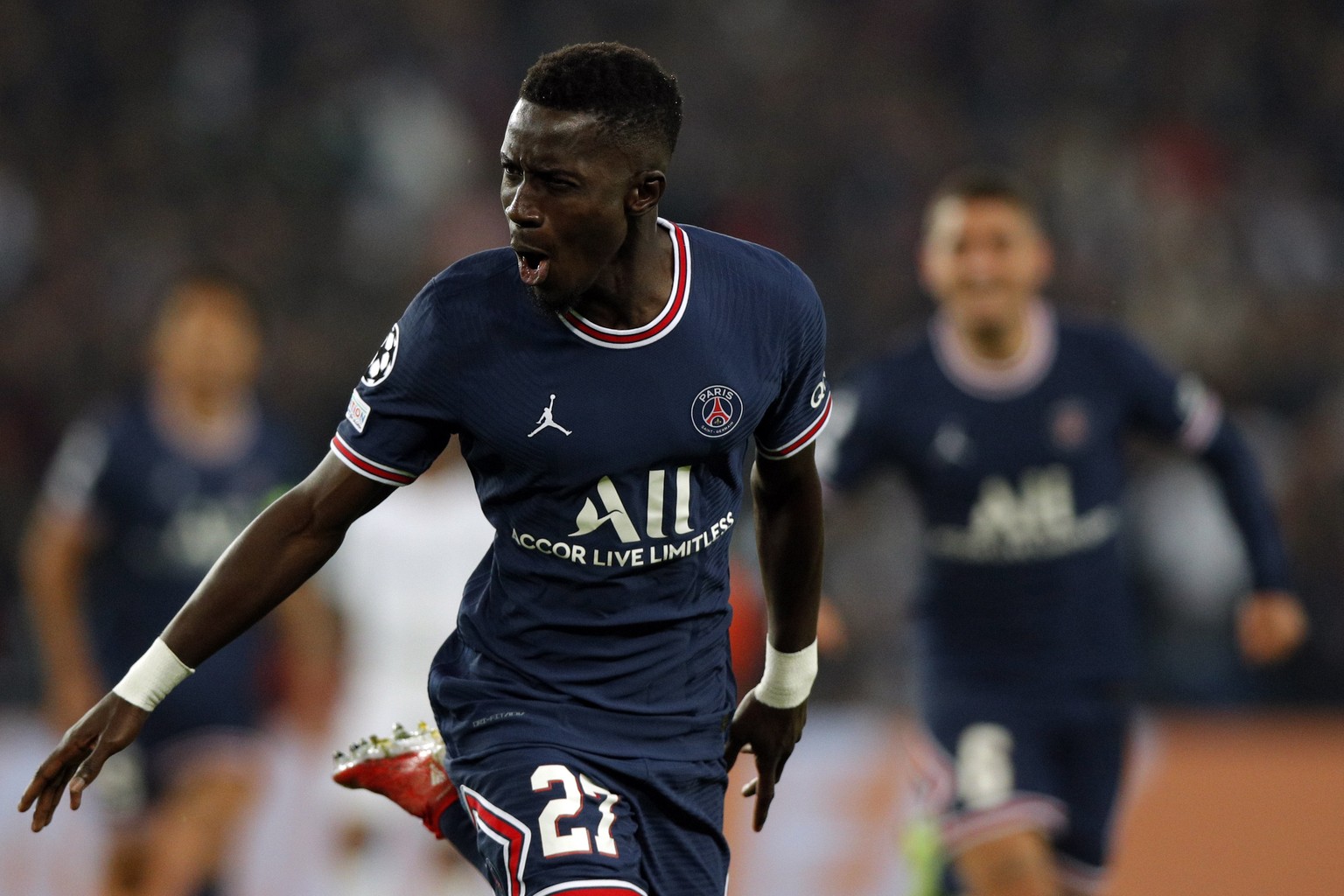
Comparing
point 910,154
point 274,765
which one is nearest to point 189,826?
point 274,765

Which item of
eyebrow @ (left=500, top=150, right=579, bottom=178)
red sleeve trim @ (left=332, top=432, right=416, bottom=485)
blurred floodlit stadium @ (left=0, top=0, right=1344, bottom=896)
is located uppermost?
blurred floodlit stadium @ (left=0, top=0, right=1344, bottom=896)

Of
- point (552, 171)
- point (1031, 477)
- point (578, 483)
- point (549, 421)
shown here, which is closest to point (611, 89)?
point (552, 171)

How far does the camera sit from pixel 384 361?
314 centimetres

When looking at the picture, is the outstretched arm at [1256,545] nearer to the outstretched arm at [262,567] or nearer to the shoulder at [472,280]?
the shoulder at [472,280]

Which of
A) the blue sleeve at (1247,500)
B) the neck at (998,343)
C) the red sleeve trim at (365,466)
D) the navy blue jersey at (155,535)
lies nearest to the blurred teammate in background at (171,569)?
the navy blue jersey at (155,535)

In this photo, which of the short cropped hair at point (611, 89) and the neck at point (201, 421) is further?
the neck at point (201, 421)

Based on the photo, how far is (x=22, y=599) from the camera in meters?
9.54

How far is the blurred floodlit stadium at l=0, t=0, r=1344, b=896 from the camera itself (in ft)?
32.3

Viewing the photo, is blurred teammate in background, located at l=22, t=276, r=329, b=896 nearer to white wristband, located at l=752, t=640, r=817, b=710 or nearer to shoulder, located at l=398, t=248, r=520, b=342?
white wristband, located at l=752, t=640, r=817, b=710

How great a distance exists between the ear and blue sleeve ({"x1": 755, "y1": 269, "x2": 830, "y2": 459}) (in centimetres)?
38

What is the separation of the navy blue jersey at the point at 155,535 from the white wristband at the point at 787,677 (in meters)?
3.61

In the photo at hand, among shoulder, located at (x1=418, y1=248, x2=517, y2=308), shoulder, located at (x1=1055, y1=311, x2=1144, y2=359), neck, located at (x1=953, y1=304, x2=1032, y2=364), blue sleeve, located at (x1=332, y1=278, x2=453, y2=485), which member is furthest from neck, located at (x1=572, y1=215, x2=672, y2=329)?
shoulder, located at (x1=1055, y1=311, x2=1144, y2=359)

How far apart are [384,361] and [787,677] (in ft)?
3.74

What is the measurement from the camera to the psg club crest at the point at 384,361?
10.3ft
